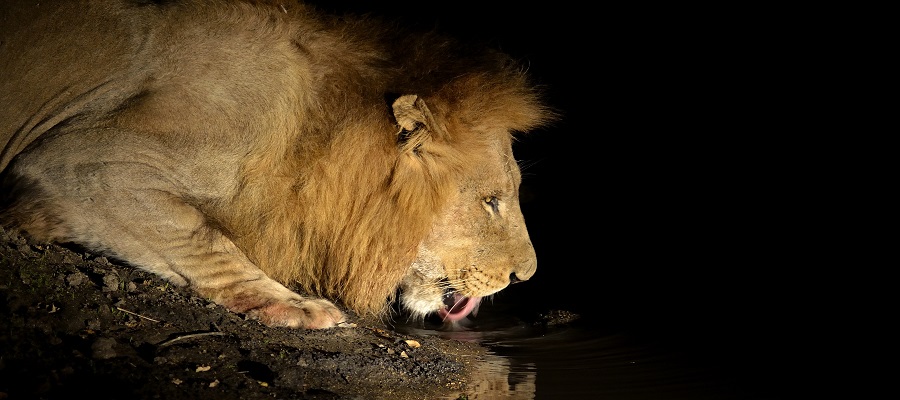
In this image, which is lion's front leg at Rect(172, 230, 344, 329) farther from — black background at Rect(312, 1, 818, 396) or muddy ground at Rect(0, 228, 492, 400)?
black background at Rect(312, 1, 818, 396)

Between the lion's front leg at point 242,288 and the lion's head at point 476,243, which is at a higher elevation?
the lion's head at point 476,243

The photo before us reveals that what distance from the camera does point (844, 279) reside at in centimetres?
516

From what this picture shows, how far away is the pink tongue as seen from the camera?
13.2 ft

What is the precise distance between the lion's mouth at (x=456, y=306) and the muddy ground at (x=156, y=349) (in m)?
0.40

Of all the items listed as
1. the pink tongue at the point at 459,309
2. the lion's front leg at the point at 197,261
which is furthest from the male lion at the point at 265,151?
the pink tongue at the point at 459,309

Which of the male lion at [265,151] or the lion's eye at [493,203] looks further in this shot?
the lion's eye at [493,203]

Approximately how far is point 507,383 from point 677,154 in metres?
4.39

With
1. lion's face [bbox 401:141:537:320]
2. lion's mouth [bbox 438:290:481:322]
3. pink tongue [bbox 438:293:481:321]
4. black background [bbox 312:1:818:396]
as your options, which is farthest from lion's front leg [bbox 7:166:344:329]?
black background [bbox 312:1:818:396]

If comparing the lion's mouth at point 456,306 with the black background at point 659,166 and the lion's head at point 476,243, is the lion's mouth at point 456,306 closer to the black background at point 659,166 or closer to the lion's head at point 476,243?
the lion's head at point 476,243

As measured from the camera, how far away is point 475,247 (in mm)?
3742

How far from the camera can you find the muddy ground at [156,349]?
239 centimetres

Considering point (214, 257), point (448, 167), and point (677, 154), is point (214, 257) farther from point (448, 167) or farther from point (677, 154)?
point (677, 154)

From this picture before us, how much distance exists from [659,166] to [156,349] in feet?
17.3

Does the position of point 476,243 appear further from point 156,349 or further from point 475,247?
point 156,349
